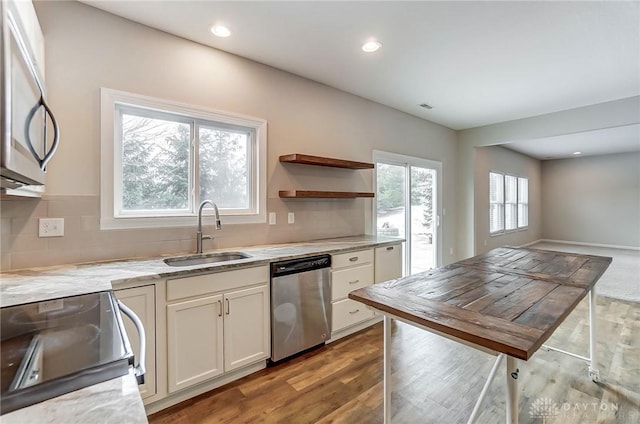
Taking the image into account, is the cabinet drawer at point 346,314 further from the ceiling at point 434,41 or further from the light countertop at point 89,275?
the ceiling at point 434,41

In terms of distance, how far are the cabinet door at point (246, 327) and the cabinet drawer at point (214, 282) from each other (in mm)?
68

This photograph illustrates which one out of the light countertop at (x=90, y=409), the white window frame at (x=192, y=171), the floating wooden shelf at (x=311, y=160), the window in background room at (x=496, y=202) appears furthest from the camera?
the window in background room at (x=496, y=202)

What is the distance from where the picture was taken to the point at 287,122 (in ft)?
10.4

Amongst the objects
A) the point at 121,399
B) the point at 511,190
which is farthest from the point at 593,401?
the point at 511,190

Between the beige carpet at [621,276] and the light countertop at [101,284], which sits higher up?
the light countertop at [101,284]

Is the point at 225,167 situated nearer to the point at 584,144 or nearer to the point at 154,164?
the point at 154,164

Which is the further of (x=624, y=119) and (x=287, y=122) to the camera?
(x=624, y=119)

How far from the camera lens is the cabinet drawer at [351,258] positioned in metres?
2.82

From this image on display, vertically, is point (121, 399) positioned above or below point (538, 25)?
below

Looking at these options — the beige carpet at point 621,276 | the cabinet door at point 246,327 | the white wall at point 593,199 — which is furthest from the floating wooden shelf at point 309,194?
the white wall at point 593,199

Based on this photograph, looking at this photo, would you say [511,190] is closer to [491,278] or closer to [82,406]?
[491,278]

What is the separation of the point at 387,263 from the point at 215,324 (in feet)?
6.62

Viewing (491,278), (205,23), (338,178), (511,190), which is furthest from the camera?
(511,190)

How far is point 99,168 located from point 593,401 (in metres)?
3.88
